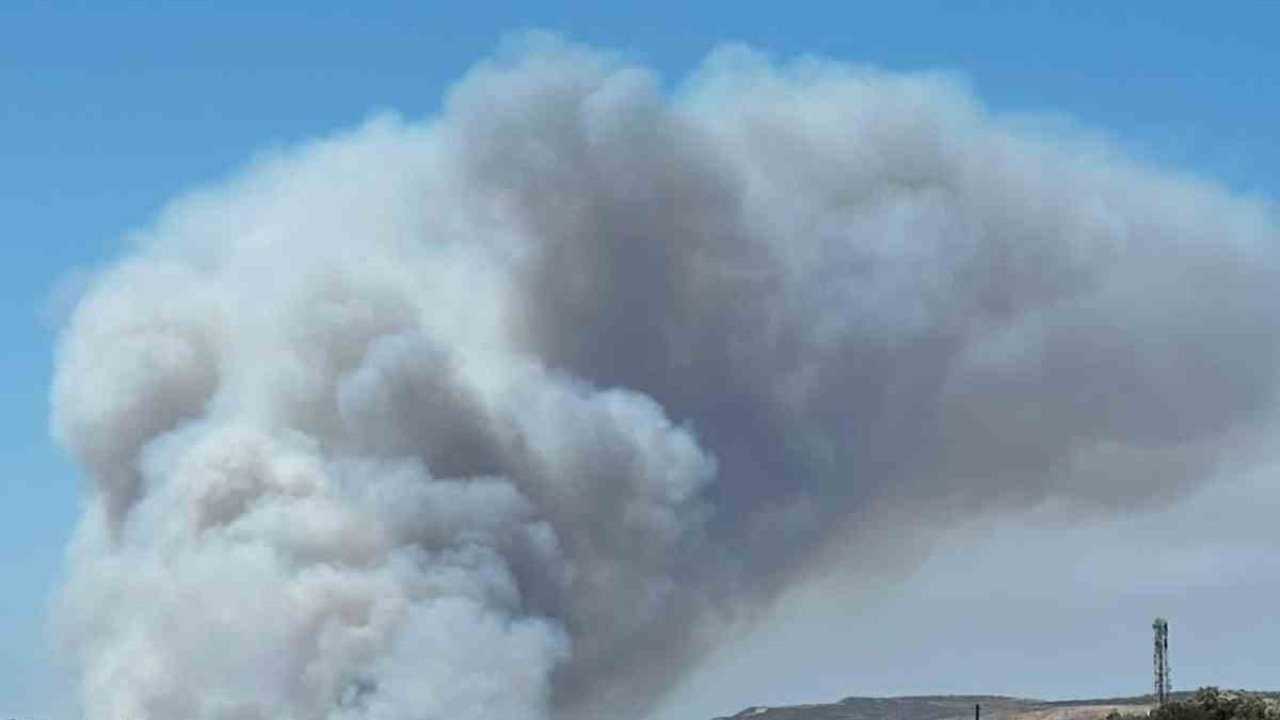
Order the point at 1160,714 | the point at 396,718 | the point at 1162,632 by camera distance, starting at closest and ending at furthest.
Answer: the point at 1160,714 → the point at 396,718 → the point at 1162,632

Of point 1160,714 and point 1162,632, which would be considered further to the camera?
point 1162,632

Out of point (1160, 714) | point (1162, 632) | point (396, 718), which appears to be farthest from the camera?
point (1162, 632)

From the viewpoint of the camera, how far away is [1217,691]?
4151 inches

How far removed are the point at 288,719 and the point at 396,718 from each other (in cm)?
878

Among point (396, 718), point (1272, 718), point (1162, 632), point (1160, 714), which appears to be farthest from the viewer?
point (1162, 632)

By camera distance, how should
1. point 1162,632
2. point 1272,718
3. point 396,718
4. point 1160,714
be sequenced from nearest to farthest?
point 1272,718 → point 1160,714 → point 396,718 → point 1162,632

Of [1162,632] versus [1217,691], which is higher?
[1162,632]

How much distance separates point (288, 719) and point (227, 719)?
4658mm

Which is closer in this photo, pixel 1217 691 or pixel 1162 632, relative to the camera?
pixel 1217 691

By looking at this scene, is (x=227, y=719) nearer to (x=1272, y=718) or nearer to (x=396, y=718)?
(x=396, y=718)

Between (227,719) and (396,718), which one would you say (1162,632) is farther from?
(227,719)

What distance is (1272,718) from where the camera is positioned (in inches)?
3925

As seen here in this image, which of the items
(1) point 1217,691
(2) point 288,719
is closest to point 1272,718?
(1) point 1217,691

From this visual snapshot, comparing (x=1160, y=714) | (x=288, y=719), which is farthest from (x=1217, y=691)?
(x=288, y=719)
